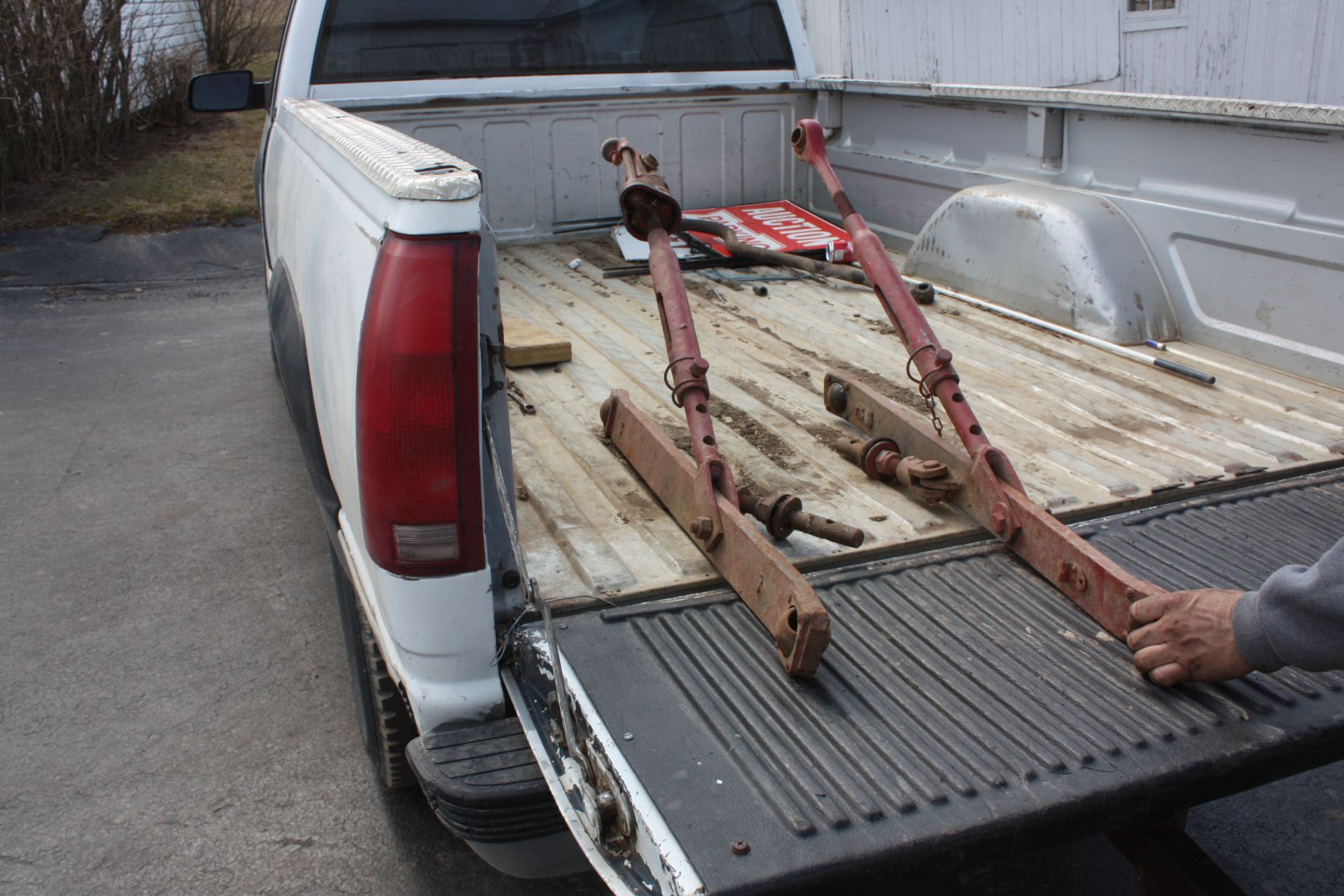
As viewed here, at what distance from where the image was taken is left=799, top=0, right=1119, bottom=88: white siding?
973cm

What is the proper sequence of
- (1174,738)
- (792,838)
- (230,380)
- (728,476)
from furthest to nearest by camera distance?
1. (230,380)
2. (728,476)
3. (1174,738)
4. (792,838)

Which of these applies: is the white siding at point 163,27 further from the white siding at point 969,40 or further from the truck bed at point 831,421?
the truck bed at point 831,421

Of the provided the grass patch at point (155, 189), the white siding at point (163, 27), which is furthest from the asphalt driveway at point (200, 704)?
the white siding at point (163, 27)

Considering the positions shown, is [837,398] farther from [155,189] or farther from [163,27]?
[163,27]

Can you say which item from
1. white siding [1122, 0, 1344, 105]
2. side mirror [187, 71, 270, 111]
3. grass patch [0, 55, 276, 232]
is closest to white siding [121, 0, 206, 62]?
grass patch [0, 55, 276, 232]

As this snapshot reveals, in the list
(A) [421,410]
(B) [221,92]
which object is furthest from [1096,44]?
(A) [421,410]

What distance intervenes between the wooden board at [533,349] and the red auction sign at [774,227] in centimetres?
155

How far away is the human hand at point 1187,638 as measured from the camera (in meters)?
1.81

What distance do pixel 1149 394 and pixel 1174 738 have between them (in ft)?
5.47

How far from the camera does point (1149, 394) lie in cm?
319

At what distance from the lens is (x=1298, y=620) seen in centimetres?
166

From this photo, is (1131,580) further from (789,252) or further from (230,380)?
(230,380)

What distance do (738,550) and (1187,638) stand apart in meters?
0.80

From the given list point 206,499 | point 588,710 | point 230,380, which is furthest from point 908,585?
point 230,380
